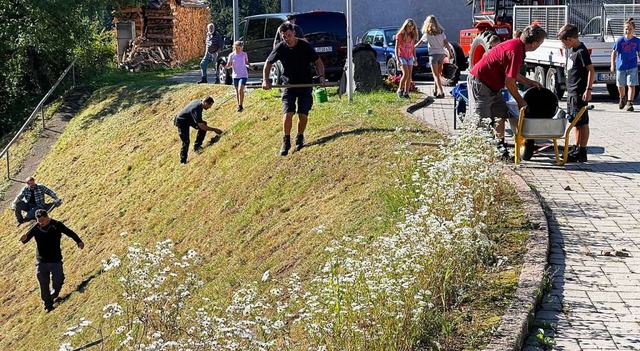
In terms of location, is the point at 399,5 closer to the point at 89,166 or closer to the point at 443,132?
the point at 89,166

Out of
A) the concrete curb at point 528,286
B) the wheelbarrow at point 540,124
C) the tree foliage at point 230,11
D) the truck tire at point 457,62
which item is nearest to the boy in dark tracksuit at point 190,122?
the truck tire at point 457,62

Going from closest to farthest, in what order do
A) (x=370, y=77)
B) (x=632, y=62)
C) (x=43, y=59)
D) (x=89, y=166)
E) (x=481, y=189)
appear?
(x=481, y=189) < (x=632, y=62) < (x=370, y=77) < (x=89, y=166) < (x=43, y=59)

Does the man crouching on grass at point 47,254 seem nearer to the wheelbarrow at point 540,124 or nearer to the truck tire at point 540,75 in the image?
the wheelbarrow at point 540,124

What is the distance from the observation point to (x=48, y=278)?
15.9 m

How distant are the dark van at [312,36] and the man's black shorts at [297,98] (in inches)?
360

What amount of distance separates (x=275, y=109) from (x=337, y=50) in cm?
504

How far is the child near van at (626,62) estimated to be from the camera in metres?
19.0

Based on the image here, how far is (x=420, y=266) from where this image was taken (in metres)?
6.91

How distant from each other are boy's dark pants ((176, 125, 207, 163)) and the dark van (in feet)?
15.5

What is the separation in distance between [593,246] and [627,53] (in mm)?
11020

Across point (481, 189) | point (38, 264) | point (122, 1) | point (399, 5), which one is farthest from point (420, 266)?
point (399, 5)

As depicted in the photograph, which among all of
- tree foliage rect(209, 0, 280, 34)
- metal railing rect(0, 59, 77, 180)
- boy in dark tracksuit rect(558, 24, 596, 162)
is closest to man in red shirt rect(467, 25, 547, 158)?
boy in dark tracksuit rect(558, 24, 596, 162)

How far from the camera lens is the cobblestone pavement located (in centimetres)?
702

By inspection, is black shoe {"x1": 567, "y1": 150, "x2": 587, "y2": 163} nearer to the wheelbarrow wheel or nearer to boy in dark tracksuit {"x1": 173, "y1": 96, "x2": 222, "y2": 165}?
the wheelbarrow wheel
